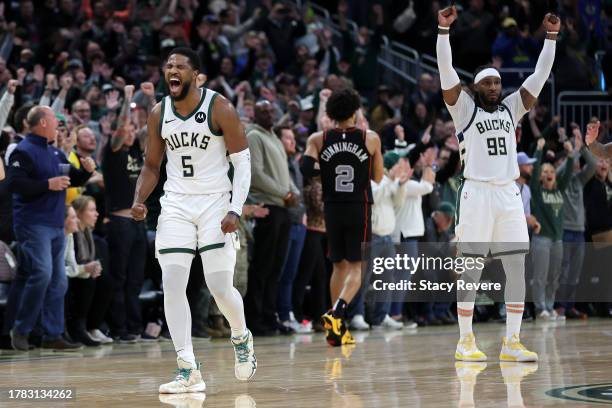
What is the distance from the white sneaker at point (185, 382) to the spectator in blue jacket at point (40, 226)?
12.8ft

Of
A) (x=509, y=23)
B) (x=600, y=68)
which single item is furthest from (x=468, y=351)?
(x=600, y=68)

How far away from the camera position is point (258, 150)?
13.8 meters

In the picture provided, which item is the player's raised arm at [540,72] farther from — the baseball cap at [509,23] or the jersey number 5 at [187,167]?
the baseball cap at [509,23]

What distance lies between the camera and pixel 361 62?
2244 centimetres

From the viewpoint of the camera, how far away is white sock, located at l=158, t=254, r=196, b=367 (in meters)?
8.02

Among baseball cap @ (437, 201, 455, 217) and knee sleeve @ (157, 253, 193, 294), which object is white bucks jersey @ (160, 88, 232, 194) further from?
baseball cap @ (437, 201, 455, 217)

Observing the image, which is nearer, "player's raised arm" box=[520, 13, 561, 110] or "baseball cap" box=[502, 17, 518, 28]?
"player's raised arm" box=[520, 13, 561, 110]

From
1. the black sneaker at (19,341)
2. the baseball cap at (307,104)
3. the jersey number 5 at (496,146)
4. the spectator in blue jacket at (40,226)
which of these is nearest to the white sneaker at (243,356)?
the jersey number 5 at (496,146)

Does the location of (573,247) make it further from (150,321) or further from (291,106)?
(150,321)

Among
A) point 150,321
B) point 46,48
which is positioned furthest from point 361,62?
point 150,321

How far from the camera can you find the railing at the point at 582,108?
71.9 ft

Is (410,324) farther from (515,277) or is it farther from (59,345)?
(515,277)

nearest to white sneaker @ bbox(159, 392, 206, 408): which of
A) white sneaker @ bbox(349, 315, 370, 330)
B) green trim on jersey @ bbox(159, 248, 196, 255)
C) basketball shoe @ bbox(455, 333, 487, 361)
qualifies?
green trim on jersey @ bbox(159, 248, 196, 255)

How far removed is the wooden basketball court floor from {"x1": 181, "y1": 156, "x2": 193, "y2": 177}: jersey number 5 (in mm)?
1461
